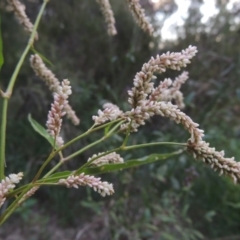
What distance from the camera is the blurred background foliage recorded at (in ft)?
7.13

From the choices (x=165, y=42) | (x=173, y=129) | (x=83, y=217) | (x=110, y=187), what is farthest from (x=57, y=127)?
(x=165, y=42)

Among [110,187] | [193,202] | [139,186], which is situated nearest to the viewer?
[110,187]

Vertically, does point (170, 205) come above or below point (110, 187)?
above

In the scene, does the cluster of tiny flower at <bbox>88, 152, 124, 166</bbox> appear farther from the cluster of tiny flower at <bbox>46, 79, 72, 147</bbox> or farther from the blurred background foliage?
the blurred background foliage

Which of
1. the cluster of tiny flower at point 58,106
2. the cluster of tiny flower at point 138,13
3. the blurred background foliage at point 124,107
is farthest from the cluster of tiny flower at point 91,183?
the blurred background foliage at point 124,107

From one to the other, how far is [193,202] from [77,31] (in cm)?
125

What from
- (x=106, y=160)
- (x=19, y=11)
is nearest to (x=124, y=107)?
(x=19, y=11)

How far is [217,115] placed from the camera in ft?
9.36

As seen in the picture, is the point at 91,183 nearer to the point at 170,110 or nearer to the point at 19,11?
the point at 170,110

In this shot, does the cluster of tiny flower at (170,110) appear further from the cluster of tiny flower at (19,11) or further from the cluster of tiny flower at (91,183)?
the cluster of tiny flower at (19,11)

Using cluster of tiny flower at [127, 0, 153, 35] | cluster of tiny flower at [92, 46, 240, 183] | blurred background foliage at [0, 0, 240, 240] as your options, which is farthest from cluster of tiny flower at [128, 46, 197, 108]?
blurred background foliage at [0, 0, 240, 240]

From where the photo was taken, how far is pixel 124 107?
2.03m

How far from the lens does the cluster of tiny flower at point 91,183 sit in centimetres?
42

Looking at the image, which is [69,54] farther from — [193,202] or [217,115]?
[193,202]
